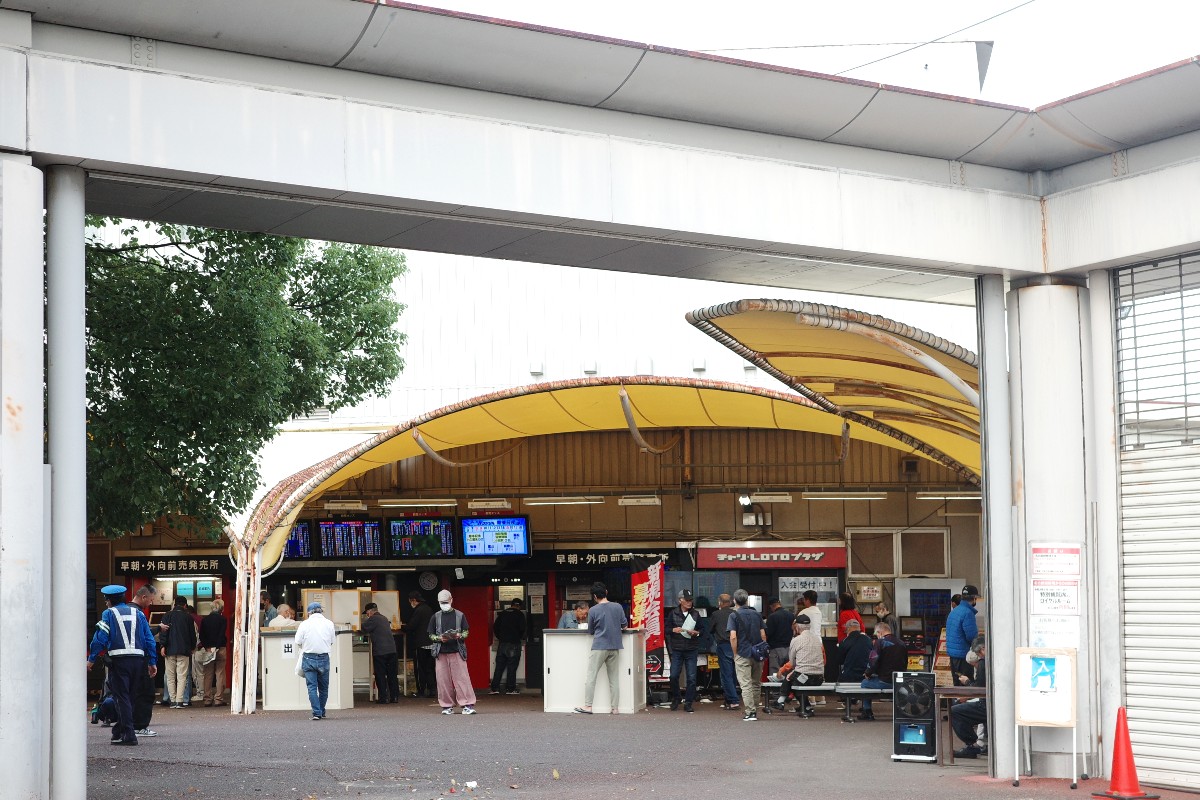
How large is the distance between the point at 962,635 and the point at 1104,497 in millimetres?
4536

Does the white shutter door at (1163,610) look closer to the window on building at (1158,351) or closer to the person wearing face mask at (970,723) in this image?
the window on building at (1158,351)

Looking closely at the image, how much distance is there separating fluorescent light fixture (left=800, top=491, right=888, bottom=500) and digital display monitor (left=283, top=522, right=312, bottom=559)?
8708 millimetres

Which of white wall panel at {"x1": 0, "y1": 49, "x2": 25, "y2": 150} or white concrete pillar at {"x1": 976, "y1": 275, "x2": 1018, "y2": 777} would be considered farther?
white concrete pillar at {"x1": 976, "y1": 275, "x2": 1018, "y2": 777}

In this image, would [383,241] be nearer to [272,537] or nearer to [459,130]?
[459,130]

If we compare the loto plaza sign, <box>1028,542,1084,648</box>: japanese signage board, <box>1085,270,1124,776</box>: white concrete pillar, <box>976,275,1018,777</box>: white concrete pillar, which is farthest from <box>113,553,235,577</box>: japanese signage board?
<box>1085,270,1124,776</box>: white concrete pillar

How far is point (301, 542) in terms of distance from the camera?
82.0 feet

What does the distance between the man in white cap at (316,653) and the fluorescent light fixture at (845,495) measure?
885 centimetres

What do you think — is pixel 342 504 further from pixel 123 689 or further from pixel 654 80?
pixel 654 80

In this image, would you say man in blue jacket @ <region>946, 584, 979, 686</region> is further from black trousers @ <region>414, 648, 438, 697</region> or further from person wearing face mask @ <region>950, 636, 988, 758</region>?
black trousers @ <region>414, 648, 438, 697</region>

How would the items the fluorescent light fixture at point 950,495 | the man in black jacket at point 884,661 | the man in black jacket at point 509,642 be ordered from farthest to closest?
the fluorescent light fixture at point 950,495, the man in black jacket at point 509,642, the man in black jacket at point 884,661

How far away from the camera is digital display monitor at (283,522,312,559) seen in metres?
25.0

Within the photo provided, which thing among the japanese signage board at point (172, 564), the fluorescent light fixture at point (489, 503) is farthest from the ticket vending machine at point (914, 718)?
the japanese signage board at point (172, 564)

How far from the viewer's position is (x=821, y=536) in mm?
23969

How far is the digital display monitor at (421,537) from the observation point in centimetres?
2464
